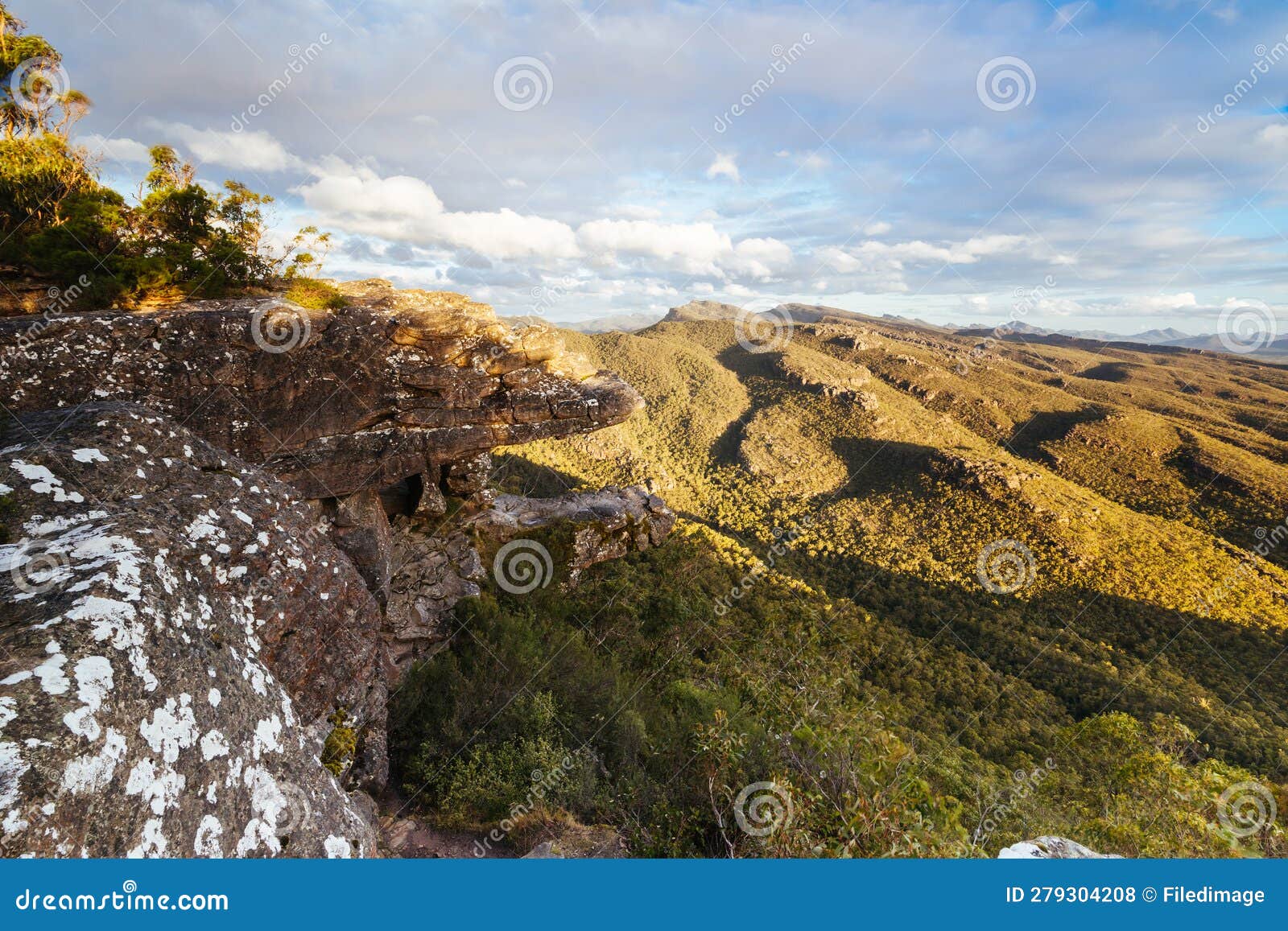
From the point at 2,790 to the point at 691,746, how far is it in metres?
9.28

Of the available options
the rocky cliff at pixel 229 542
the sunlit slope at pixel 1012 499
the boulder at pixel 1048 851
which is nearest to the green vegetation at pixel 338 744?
the rocky cliff at pixel 229 542

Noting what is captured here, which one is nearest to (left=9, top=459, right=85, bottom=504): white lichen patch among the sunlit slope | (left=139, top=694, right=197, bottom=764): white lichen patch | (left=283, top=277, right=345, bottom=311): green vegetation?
→ (left=139, top=694, right=197, bottom=764): white lichen patch

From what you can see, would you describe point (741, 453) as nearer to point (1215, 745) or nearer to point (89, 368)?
point (1215, 745)

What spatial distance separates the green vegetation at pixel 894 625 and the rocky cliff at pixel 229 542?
3.97m

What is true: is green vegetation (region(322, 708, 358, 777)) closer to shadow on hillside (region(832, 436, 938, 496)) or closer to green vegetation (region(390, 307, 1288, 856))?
green vegetation (region(390, 307, 1288, 856))

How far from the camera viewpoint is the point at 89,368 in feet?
25.5

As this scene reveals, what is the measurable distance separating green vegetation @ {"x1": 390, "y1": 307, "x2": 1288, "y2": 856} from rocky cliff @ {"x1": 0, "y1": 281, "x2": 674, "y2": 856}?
3970 millimetres

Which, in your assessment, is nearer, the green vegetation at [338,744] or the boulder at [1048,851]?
the boulder at [1048,851]

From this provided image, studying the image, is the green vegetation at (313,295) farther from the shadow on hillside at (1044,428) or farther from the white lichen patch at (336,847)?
the shadow on hillside at (1044,428)

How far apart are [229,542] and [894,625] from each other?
1654 inches

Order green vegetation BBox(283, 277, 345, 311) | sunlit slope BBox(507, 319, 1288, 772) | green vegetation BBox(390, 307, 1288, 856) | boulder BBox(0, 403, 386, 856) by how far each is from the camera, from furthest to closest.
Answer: sunlit slope BBox(507, 319, 1288, 772)
green vegetation BBox(283, 277, 345, 311)
green vegetation BBox(390, 307, 1288, 856)
boulder BBox(0, 403, 386, 856)

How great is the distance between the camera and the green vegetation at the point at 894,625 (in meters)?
7.75

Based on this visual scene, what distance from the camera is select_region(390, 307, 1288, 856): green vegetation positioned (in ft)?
25.4

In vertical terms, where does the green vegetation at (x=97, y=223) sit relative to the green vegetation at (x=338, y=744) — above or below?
above
